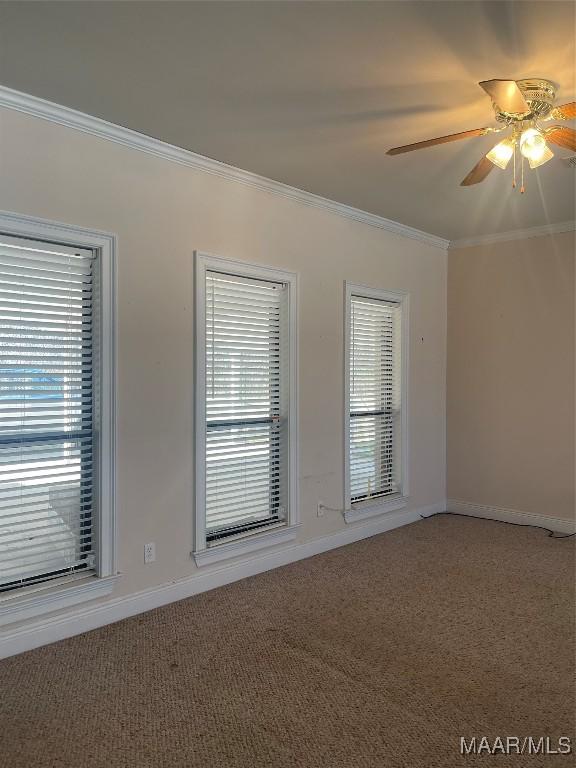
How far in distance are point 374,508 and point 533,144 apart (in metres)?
3.20

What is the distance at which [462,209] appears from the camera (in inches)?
190

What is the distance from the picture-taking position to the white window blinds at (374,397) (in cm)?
505

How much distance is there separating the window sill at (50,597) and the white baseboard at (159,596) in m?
0.07

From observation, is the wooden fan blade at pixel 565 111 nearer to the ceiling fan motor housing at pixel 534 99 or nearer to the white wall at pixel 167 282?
the ceiling fan motor housing at pixel 534 99

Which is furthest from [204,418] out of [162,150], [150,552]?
[162,150]

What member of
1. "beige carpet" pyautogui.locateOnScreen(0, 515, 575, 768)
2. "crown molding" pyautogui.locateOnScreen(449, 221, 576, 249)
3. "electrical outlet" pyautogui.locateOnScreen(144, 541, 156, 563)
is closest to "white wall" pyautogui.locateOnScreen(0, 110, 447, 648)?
"electrical outlet" pyautogui.locateOnScreen(144, 541, 156, 563)

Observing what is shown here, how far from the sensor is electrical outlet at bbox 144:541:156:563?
11.4ft

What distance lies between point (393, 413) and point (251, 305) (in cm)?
200

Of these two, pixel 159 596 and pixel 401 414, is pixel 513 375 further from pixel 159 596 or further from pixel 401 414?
pixel 159 596

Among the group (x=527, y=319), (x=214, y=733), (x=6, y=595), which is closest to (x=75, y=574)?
(x=6, y=595)

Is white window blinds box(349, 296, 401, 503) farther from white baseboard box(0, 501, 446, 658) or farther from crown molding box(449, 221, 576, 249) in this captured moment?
crown molding box(449, 221, 576, 249)

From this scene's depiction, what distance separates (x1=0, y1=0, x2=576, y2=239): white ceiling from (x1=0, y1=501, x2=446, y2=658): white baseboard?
2659 millimetres

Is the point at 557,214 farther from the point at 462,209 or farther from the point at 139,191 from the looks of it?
the point at 139,191

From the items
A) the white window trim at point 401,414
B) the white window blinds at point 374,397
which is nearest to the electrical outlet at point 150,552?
the white window trim at point 401,414
